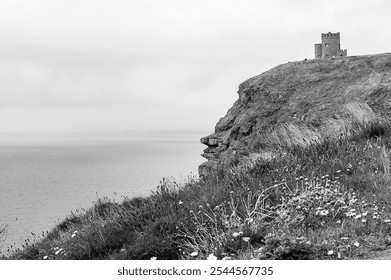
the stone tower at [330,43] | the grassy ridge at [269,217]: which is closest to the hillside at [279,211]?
the grassy ridge at [269,217]

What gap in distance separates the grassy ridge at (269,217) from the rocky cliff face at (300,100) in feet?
15.2

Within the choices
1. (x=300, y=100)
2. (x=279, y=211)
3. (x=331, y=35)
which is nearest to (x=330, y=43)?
(x=331, y=35)

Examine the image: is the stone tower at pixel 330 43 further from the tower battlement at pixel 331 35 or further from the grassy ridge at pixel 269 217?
the grassy ridge at pixel 269 217

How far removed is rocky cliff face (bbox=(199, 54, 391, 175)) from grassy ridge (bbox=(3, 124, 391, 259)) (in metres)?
4.62

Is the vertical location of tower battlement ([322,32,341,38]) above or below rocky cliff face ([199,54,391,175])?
above

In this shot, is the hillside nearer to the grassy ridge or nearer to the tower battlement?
the grassy ridge

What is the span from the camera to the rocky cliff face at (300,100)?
13.9 metres

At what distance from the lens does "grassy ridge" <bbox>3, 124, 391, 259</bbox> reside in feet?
16.6

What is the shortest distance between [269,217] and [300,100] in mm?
11130

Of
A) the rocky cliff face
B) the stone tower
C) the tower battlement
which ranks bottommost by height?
the rocky cliff face

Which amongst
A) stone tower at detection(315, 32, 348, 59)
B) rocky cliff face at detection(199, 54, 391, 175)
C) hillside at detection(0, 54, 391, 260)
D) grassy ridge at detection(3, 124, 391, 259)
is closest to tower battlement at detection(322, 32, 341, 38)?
stone tower at detection(315, 32, 348, 59)

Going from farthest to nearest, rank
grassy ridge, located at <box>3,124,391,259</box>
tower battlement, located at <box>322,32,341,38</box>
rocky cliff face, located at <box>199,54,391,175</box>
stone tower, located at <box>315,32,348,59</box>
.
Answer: stone tower, located at <box>315,32,348,59</box> → tower battlement, located at <box>322,32,341,38</box> → rocky cliff face, located at <box>199,54,391,175</box> → grassy ridge, located at <box>3,124,391,259</box>

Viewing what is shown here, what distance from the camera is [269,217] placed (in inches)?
241
